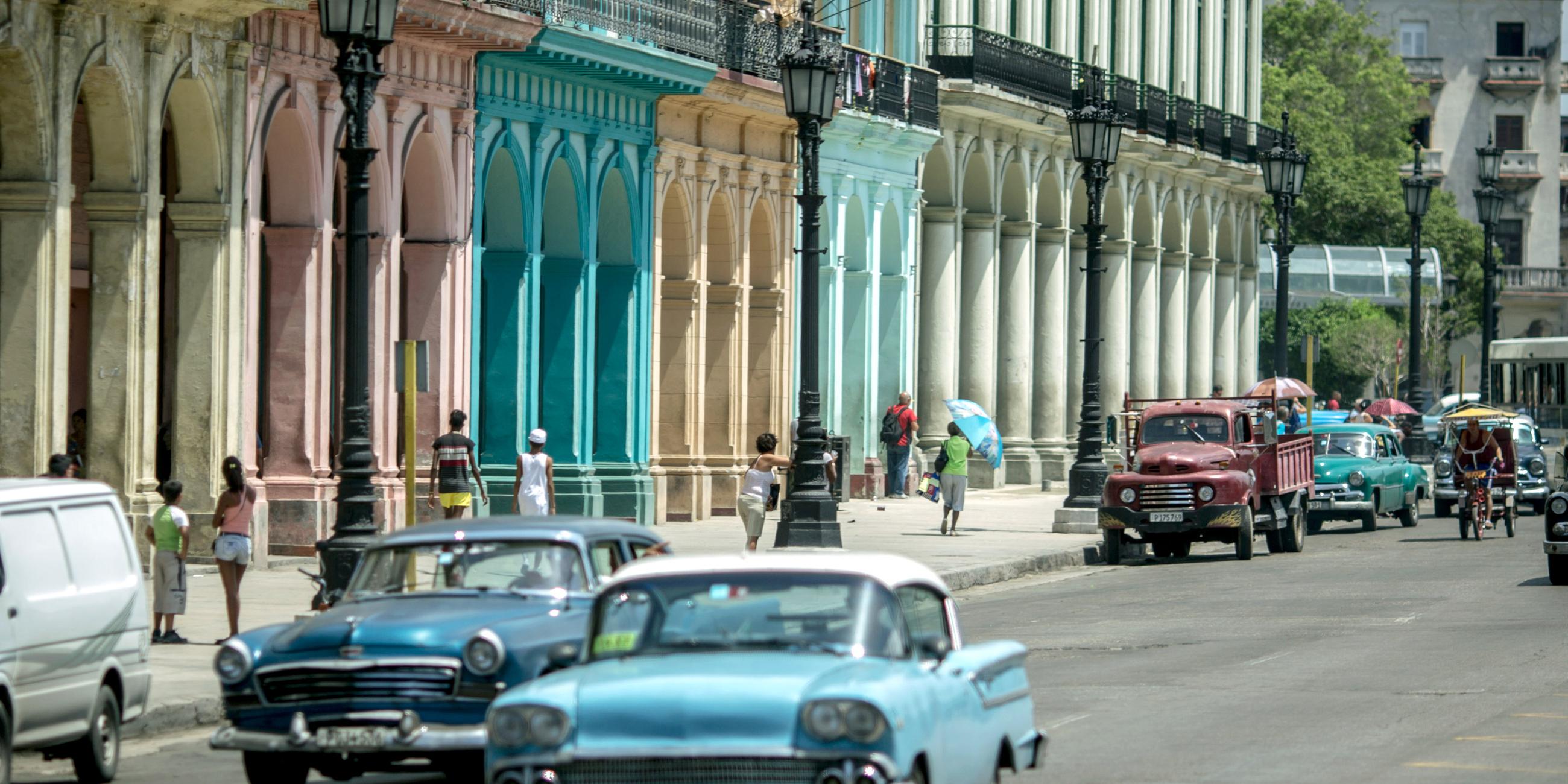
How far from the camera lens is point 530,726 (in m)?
9.60

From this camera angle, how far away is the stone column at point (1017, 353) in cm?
4991

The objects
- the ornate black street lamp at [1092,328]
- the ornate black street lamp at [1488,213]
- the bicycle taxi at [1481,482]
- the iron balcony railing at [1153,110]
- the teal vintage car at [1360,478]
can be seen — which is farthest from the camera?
the iron balcony railing at [1153,110]

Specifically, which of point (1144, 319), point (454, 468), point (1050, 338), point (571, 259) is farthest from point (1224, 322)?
point (454, 468)

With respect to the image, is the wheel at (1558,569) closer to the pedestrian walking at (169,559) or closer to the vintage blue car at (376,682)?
the pedestrian walking at (169,559)

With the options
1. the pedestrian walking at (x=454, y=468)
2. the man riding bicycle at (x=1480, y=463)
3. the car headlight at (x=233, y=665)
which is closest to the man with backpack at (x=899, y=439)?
the man riding bicycle at (x=1480, y=463)

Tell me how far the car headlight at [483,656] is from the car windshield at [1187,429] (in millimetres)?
20697

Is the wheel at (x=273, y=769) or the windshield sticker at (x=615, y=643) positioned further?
the wheel at (x=273, y=769)

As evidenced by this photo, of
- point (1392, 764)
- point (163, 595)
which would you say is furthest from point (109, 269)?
point (1392, 764)

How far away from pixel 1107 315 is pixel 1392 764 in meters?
43.1

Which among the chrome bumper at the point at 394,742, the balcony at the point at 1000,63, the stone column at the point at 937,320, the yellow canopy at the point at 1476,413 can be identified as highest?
the balcony at the point at 1000,63

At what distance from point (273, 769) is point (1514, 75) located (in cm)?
10083

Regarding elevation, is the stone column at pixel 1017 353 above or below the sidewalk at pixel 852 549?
above

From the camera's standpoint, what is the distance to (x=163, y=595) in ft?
60.2

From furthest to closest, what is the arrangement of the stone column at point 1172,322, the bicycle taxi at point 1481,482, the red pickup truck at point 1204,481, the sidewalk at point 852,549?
the stone column at point 1172,322 < the bicycle taxi at point 1481,482 < the red pickup truck at point 1204,481 < the sidewalk at point 852,549
